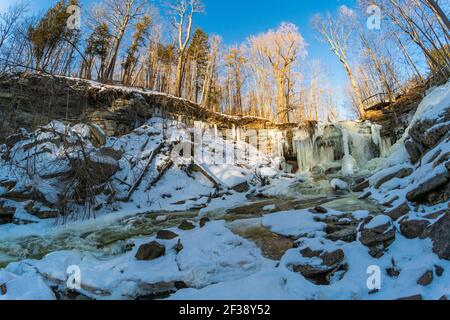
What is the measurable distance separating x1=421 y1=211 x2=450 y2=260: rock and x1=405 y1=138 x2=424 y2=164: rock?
343 centimetres

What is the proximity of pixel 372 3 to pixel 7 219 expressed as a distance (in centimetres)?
1538

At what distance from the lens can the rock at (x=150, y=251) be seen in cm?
344

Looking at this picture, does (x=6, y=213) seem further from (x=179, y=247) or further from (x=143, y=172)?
(x=179, y=247)

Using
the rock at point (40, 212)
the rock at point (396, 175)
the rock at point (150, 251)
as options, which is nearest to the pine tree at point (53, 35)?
the rock at point (40, 212)

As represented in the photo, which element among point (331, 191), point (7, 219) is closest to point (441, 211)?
point (331, 191)

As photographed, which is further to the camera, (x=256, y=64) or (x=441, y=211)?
(x=256, y=64)

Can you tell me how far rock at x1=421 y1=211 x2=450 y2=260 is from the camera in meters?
2.52

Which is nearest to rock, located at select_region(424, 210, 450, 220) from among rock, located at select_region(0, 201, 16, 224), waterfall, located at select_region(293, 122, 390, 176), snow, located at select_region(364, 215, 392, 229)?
snow, located at select_region(364, 215, 392, 229)

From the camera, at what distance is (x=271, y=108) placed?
82.9ft

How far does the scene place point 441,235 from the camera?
8.82 feet

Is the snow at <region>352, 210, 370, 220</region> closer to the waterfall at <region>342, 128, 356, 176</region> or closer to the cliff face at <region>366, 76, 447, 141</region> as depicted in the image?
the waterfall at <region>342, 128, 356, 176</region>

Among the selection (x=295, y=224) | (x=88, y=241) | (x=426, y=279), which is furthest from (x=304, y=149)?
(x=426, y=279)
